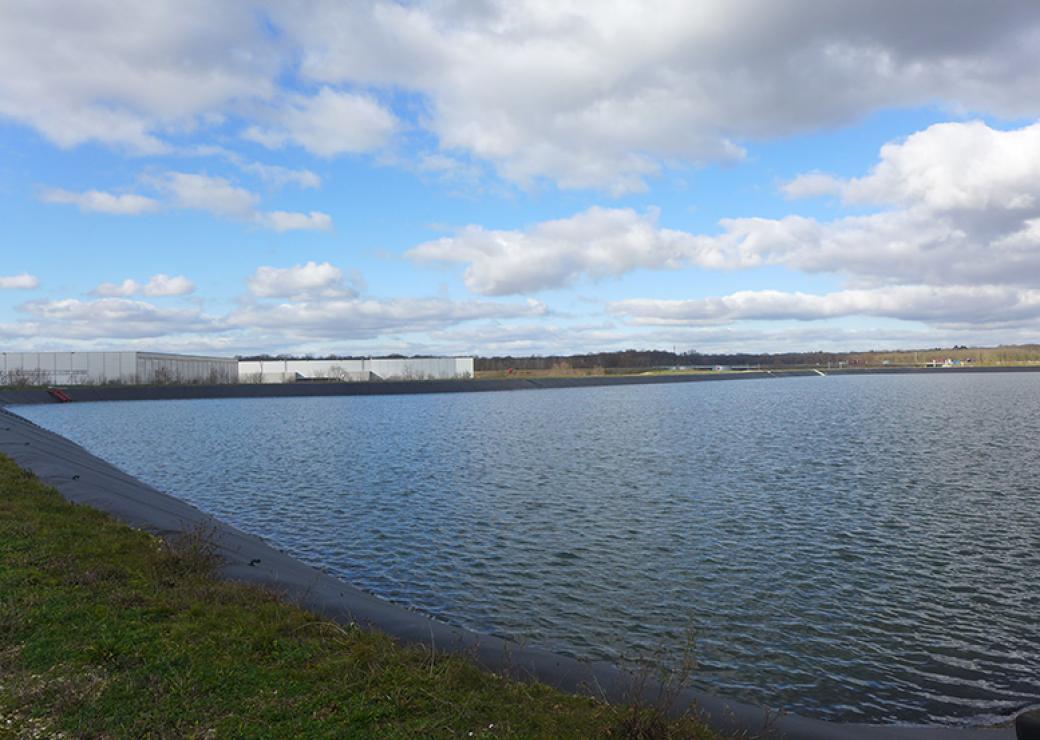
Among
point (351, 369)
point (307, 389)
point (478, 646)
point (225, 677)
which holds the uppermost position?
point (351, 369)

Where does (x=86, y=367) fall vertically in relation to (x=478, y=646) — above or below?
above

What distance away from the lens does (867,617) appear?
1266cm

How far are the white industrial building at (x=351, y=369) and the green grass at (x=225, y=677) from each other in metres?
139

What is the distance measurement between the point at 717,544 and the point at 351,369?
13890 centimetres

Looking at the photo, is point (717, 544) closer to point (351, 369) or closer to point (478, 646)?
point (478, 646)

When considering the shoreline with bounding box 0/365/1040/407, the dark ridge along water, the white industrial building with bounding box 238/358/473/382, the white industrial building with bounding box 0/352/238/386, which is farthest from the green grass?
Answer: the white industrial building with bounding box 238/358/473/382

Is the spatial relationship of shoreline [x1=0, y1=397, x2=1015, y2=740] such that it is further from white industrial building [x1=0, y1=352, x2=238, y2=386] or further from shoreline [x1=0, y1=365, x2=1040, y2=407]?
white industrial building [x1=0, y1=352, x2=238, y2=386]

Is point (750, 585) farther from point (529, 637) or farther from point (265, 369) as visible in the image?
point (265, 369)

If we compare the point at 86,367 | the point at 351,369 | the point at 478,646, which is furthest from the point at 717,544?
the point at 351,369

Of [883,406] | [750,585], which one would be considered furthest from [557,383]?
[750,585]

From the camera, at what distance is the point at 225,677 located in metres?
7.27

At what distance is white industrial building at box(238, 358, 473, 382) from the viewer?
146275mm

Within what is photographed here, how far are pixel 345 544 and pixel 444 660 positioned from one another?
35.5 feet

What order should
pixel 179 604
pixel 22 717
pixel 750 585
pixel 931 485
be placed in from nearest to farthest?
1. pixel 22 717
2. pixel 179 604
3. pixel 750 585
4. pixel 931 485
